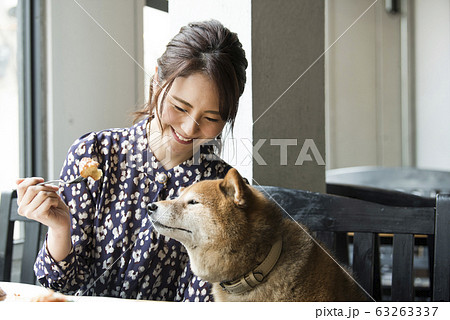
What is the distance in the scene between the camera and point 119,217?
487mm

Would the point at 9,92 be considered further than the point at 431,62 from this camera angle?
No

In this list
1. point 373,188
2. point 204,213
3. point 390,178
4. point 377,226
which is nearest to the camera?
Answer: point 204,213

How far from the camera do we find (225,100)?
48 centimetres

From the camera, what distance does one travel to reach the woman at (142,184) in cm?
47

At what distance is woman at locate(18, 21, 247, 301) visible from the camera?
0.47 meters

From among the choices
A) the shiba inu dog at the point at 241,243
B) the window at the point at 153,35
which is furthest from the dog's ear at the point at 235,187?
the window at the point at 153,35

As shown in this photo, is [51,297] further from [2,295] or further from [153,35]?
[153,35]

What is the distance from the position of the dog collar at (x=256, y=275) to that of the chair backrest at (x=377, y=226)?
0.05 metres

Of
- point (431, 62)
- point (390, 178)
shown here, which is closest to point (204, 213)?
point (431, 62)

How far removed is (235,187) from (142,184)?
0.09m

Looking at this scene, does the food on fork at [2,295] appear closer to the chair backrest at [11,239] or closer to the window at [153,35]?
the chair backrest at [11,239]

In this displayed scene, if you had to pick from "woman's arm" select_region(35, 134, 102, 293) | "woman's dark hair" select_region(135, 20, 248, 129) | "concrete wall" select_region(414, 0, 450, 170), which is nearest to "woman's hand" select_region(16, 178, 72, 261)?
"woman's arm" select_region(35, 134, 102, 293)

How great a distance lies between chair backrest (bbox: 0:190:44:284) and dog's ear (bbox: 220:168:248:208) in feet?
0.64

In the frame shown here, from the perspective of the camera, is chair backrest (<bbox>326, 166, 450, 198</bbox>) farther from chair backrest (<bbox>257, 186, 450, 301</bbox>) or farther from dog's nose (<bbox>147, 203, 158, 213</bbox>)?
dog's nose (<bbox>147, 203, 158, 213</bbox>)
